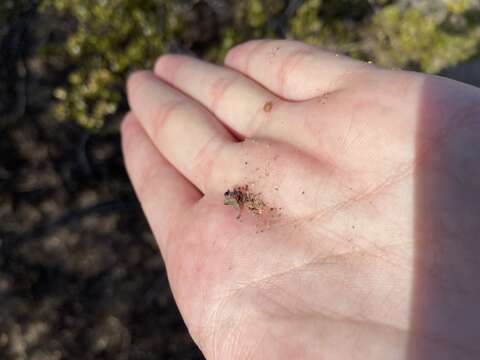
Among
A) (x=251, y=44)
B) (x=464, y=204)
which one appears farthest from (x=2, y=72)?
(x=464, y=204)

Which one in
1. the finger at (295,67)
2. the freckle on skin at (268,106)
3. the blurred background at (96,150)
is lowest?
the blurred background at (96,150)

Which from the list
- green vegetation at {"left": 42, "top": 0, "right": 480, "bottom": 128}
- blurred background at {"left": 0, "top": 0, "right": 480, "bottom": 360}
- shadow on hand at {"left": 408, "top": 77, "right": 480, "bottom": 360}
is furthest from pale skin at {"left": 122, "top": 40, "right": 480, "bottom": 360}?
blurred background at {"left": 0, "top": 0, "right": 480, "bottom": 360}

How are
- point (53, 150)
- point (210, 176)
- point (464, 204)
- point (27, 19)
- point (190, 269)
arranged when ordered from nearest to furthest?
point (464, 204)
point (190, 269)
point (210, 176)
point (27, 19)
point (53, 150)

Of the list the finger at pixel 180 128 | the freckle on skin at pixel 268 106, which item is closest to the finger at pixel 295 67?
the freckle on skin at pixel 268 106

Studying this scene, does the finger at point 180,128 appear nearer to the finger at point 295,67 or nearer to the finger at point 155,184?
the finger at point 155,184

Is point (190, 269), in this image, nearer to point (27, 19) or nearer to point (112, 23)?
point (112, 23)

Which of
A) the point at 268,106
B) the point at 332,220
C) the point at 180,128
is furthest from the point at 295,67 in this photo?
the point at 332,220
